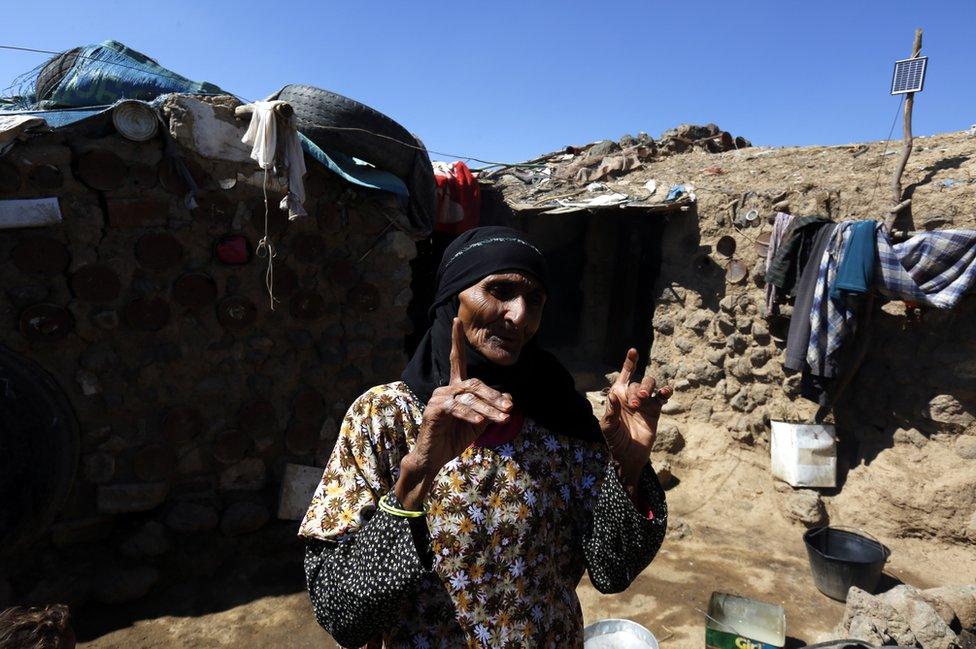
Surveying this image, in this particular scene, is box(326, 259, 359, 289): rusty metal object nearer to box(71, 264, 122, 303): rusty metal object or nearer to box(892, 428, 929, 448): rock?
box(71, 264, 122, 303): rusty metal object

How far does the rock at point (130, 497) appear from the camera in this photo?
3438 millimetres

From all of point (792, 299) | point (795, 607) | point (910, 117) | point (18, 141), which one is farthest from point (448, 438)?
point (910, 117)

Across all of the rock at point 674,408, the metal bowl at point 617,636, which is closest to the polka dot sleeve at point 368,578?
the metal bowl at point 617,636

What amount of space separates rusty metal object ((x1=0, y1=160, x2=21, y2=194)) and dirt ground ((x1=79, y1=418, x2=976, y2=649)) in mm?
2412

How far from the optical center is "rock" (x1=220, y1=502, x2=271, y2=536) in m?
3.77

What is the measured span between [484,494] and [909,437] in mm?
4528

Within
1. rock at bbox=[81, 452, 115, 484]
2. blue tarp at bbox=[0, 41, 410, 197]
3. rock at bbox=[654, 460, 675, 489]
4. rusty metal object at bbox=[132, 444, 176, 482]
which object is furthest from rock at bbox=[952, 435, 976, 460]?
rock at bbox=[81, 452, 115, 484]

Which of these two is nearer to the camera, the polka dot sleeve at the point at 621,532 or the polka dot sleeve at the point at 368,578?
the polka dot sleeve at the point at 368,578

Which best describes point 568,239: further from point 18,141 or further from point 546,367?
point 546,367

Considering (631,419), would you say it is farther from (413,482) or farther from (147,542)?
(147,542)

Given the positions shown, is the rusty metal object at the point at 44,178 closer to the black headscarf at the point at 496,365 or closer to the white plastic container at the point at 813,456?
the black headscarf at the point at 496,365

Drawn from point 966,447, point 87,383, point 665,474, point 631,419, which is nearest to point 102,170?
point 87,383

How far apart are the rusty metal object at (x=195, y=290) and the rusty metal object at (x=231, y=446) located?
2.78ft

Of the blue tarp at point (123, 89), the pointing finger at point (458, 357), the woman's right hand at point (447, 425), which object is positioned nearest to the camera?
the woman's right hand at point (447, 425)
